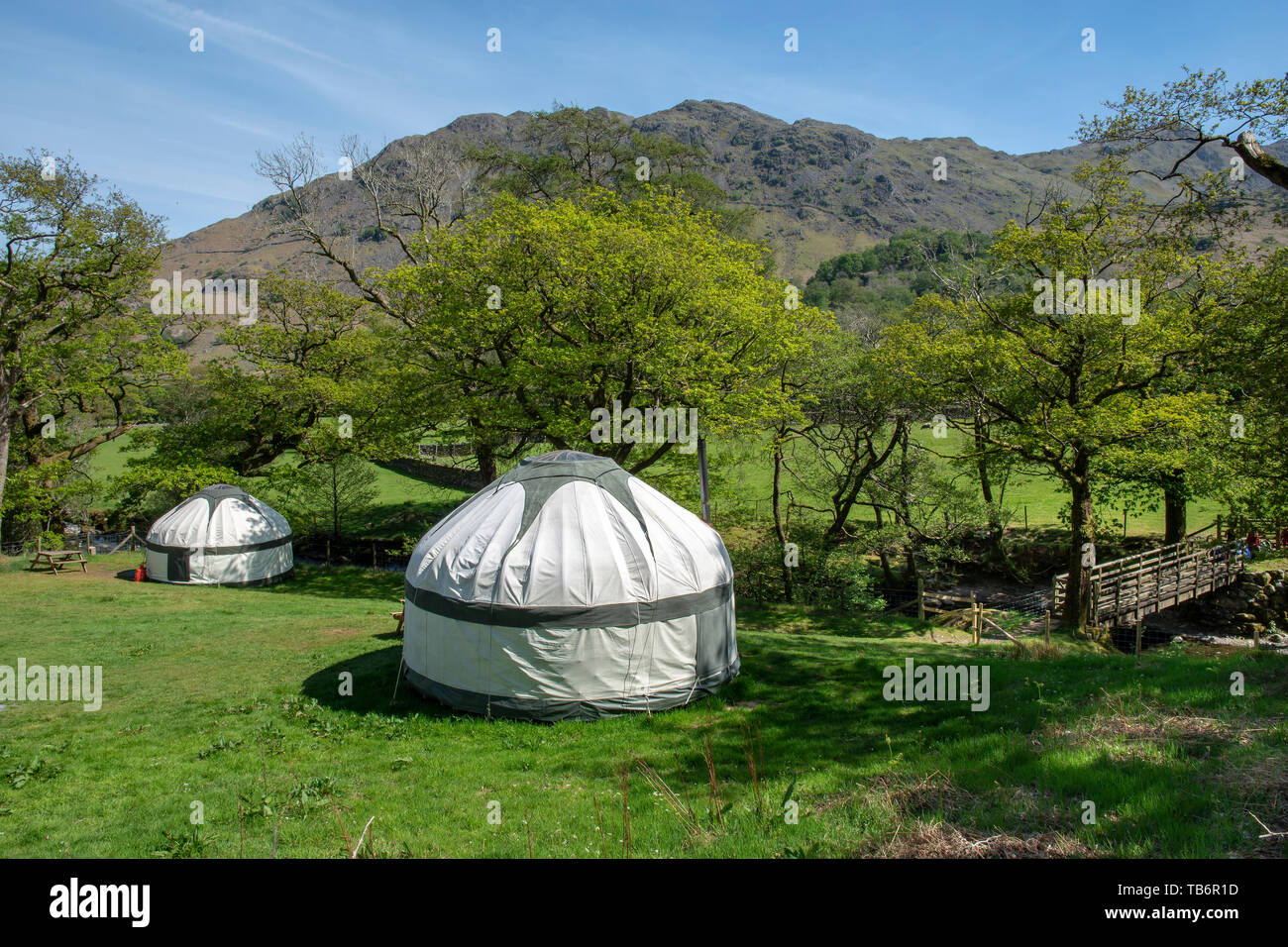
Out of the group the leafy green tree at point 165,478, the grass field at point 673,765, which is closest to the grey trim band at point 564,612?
the grass field at point 673,765

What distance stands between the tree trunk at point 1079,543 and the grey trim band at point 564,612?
14.3 m

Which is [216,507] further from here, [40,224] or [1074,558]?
[1074,558]

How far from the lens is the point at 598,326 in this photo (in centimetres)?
2036

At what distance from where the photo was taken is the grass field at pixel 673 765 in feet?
17.8

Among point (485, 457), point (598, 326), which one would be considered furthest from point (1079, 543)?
point (485, 457)

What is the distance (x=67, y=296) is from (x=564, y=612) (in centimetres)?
2738

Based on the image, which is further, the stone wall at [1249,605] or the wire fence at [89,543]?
the wire fence at [89,543]

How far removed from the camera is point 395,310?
27.5 m

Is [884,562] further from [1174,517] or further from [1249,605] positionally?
[1174,517]

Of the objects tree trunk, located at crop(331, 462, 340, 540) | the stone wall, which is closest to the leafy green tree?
tree trunk, located at crop(331, 462, 340, 540)

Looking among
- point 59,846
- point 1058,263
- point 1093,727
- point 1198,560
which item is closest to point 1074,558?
point 1198,560

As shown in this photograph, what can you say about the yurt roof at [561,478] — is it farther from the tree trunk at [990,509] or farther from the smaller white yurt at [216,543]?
the smaller white yurt at [216,543]

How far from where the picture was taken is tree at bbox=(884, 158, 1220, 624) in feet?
56.9
